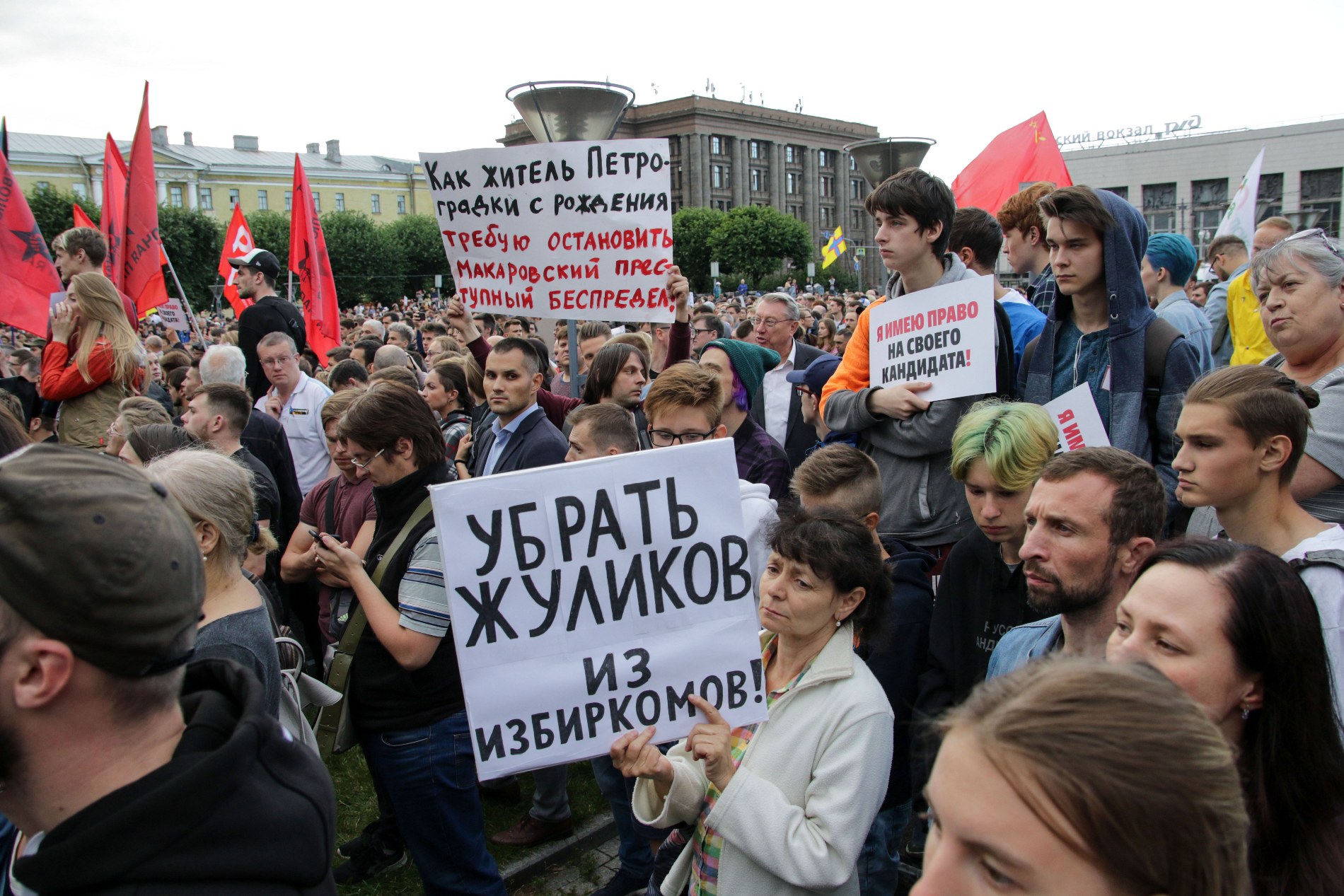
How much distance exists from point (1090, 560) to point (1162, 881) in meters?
1.37

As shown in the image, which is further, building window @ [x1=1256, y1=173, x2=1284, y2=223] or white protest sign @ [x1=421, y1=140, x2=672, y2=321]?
building window @ [x1=1256, y1=173, x2=1284, y2=223]

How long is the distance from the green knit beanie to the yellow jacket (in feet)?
10.2

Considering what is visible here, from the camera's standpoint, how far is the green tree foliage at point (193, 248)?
58.2 meters

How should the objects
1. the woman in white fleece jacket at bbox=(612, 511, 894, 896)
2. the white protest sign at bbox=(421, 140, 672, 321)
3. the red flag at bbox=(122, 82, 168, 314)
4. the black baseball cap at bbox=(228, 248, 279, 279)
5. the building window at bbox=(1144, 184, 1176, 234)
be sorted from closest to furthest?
1. the woman in white fleece jacket at bbox=(612, 511, 894, 896)
2. the white protest sign at bbox=(421, 140, 672, 321)
3. the black baseball cap at bbox=(228, 248, 279, 279)
4. the red flag at bbox=(122, 82, 168, 314)
5. the building window at bbox=(1144, 184, 1176, 234)

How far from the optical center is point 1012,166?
8.07 m

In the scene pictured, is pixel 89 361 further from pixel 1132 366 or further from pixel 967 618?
pixel 1132 366

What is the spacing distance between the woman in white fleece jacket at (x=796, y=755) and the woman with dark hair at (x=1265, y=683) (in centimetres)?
83

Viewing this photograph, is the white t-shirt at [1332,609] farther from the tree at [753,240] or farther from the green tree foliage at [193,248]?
the tree at [753,240]

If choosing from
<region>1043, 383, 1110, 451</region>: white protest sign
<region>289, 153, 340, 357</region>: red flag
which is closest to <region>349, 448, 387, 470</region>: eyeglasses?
<region>1043, 383, 1110, 451</region>: white protest sign

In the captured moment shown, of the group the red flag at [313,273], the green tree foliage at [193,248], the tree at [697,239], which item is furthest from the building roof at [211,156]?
the red flag at [313,273]

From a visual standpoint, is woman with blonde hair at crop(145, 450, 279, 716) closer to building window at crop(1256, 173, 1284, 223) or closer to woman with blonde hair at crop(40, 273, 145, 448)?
woman with blonde hair at crop(40, 273, 145, 448)

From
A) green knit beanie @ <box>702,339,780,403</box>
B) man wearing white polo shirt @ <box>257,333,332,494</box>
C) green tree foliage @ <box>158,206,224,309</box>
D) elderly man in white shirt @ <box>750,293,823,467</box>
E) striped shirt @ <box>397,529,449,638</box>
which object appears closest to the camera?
striped shirt @ <box>397,529,449,638</box>

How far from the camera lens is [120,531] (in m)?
1.29

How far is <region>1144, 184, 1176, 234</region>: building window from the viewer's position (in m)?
70.6
